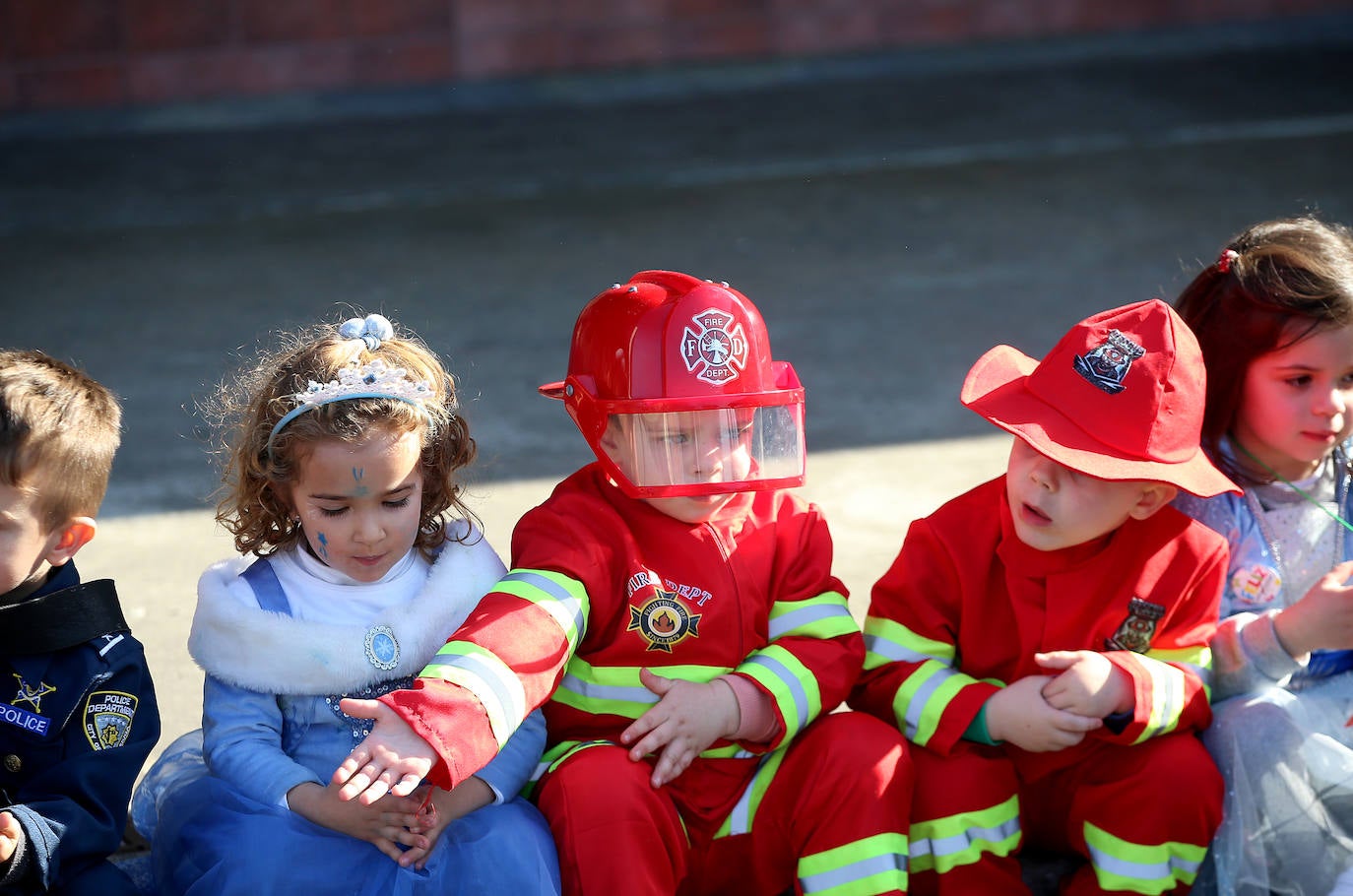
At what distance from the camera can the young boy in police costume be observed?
2.21 metres

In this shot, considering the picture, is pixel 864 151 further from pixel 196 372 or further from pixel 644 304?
pixel 644 304

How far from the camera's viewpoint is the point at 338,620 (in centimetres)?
239

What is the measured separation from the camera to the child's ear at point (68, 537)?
2307 mm

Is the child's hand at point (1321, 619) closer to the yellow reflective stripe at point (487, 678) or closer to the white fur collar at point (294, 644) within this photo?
the yellow reflective stripe at point (487, 678)

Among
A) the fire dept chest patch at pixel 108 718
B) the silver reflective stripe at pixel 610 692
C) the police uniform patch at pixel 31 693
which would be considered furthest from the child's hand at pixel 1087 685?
→ the police uniform patch at pixel 31 693

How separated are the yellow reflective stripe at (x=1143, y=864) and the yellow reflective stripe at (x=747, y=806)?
1.68ft

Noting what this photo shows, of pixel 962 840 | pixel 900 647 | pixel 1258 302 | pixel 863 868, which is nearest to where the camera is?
pixel 863 868

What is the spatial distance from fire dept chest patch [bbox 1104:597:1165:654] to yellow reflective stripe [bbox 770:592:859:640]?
1.33 feet

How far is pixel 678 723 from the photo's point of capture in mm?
2309

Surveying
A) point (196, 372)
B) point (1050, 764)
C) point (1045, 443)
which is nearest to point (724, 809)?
point (1050, 764)

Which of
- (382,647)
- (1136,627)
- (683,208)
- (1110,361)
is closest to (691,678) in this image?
(382,647)

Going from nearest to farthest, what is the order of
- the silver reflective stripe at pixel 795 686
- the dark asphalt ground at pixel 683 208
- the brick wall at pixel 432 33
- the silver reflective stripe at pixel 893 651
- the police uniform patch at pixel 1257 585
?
the silver reflective stripe at pixel 795 686 < the silver reflective stripe at pixel 893 651 < the police uniform patch at pixel 1257 585 < the dark asphalt ground at pixel 683 208 < the brick wall at pixel 432 33

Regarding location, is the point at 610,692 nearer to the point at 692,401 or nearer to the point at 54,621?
the point at 692,401

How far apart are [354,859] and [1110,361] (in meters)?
1.33
